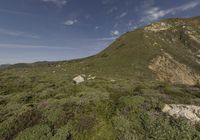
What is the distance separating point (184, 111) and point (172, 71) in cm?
7161

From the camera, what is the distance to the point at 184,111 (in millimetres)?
19172

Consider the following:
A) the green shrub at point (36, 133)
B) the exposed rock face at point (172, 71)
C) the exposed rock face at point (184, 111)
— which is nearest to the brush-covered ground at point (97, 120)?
the green shrub at point (36, 133)

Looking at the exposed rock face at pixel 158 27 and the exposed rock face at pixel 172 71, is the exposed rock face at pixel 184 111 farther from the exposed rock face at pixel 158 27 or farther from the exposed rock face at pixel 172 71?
the exposed rock face at pixel 158 27

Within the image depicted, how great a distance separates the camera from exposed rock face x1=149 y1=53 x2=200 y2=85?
83.2m

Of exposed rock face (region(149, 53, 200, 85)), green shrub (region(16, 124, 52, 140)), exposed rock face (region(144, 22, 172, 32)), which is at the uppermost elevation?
exposed rock face (region(144, 22, 172, 32))

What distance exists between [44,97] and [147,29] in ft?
415

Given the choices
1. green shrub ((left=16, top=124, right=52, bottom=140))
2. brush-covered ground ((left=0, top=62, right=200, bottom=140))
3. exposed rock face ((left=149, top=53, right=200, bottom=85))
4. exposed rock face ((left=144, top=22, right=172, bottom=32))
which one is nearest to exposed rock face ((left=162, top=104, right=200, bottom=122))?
brush-covered ground ((left=0, top=62, right=200, bottom=140))

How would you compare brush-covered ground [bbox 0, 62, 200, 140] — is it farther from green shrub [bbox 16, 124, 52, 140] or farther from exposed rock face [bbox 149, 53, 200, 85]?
exposed rock face [bbox 149, 53, 200, 85]

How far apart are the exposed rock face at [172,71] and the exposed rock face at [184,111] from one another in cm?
6118

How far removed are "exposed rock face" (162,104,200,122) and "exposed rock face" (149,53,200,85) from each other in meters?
61.2

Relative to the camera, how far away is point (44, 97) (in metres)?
26.2

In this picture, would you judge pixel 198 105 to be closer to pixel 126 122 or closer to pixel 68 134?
pixel 126 122

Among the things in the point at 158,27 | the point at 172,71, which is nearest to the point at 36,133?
the point at 172,71

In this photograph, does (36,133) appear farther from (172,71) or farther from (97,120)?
(172,71)
